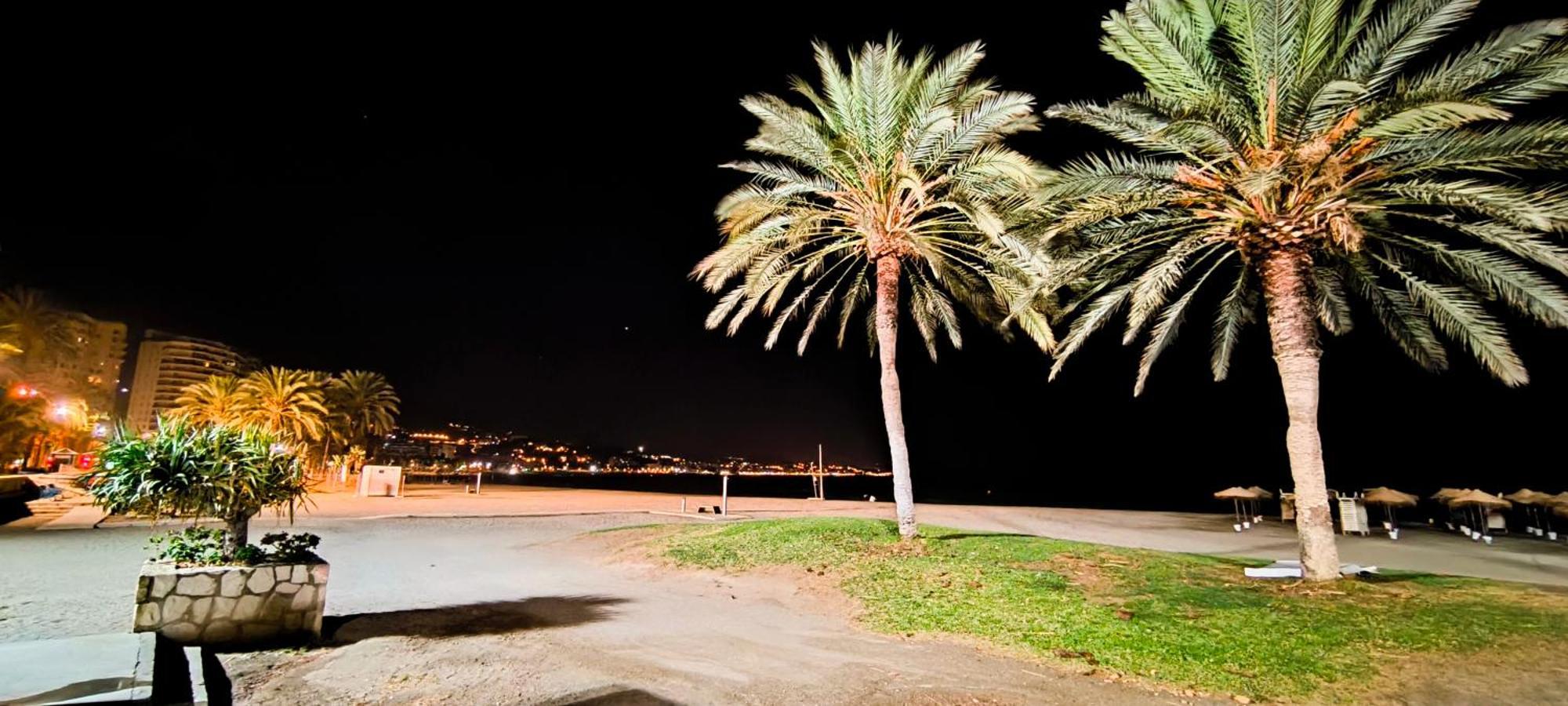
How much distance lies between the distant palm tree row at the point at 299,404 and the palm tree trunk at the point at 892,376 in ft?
126

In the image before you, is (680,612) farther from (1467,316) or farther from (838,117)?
(1467,316)

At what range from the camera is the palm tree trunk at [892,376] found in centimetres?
1455

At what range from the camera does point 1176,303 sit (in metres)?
14.2

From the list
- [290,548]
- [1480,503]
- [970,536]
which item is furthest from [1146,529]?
[290,548]

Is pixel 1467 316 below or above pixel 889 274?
below

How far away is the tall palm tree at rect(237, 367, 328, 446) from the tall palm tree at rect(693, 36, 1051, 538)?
136 feet

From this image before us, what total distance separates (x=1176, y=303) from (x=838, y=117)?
8.56 m

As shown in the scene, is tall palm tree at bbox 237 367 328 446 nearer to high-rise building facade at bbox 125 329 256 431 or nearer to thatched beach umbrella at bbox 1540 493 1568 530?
thatched beach umbrella at bbox 1540 493 1568 530

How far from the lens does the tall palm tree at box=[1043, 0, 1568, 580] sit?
376 inches

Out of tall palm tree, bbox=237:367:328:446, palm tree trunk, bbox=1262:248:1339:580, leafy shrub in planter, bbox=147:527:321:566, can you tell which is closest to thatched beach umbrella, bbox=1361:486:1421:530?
palm tree trunk, bbox=1262:248:1339:580

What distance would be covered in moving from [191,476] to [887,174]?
1313cm

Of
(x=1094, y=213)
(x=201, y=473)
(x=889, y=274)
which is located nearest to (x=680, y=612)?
(x=201, y=473)

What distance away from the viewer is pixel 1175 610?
9.03m

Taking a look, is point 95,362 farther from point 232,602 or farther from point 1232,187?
point 1232,187
